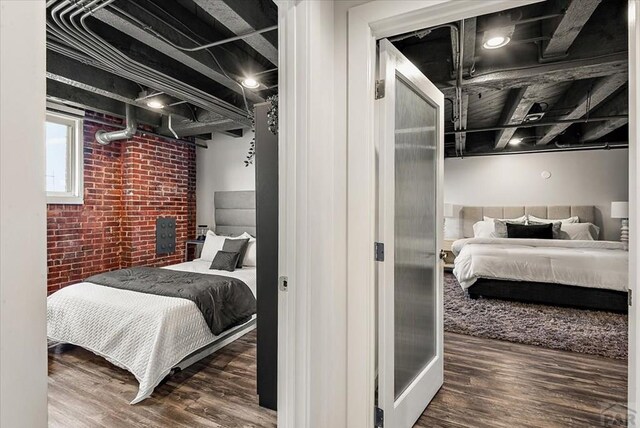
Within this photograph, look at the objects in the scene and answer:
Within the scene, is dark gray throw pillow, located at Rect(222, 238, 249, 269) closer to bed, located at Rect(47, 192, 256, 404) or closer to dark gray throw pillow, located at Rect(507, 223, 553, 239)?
bed, located at Rect(47, 192, 256, 404)

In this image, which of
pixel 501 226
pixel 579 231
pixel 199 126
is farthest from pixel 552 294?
pixel 199 126

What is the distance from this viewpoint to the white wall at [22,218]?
1.73ft

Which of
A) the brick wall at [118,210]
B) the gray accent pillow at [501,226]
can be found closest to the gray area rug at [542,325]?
the gray accent pillow at [501,226]

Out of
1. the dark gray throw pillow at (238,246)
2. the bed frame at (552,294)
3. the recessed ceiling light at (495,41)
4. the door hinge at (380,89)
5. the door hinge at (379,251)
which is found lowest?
the bed frame at (552,294)

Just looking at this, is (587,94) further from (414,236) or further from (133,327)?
(133,327)

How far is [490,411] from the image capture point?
2.12 metres

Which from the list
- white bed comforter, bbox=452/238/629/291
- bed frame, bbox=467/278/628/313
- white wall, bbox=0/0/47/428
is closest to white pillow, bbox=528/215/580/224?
white bed comforter, bbox=452/238/629/291

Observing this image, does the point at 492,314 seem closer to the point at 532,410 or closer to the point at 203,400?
the point at 532,410

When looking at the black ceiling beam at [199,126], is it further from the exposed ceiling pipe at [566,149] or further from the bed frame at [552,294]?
the exposed ceiling pipe at [566,149]

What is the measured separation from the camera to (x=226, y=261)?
3.82 metres

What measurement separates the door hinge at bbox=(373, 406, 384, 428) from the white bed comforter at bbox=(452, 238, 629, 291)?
3.42 meters

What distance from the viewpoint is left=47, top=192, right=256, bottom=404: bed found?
239 cm

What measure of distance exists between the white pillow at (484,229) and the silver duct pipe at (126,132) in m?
5.99

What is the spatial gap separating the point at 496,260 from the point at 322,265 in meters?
3.82
